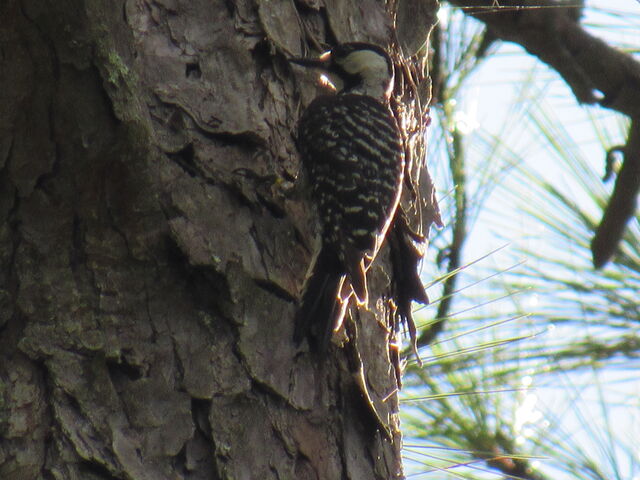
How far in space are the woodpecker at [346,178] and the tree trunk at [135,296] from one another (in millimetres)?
72

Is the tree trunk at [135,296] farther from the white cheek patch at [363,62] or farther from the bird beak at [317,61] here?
the white cheek patch at [363,62]

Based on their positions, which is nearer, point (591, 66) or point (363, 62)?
point (363, 62)

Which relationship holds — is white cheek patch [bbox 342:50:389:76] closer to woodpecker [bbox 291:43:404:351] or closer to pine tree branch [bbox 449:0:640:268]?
woodpecker [bbox 291:43:404:351]

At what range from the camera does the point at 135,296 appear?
151 cm

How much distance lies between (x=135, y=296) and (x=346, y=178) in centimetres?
74

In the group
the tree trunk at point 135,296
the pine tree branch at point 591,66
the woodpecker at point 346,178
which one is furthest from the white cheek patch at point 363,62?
the tree trunk at point 135,296

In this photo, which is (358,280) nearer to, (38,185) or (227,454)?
(227,454)

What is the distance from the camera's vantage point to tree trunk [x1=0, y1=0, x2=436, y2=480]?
1.39m

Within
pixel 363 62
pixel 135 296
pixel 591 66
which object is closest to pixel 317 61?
pixel 363 62

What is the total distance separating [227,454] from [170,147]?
572 millimetres

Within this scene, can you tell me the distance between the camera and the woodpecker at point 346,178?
176cm

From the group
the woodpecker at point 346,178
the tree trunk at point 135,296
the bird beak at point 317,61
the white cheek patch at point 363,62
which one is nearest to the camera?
the tree trunk at point 135,296

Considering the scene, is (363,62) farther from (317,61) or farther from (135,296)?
(135,296)

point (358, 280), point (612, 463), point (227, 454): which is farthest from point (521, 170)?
point (227, 454)
